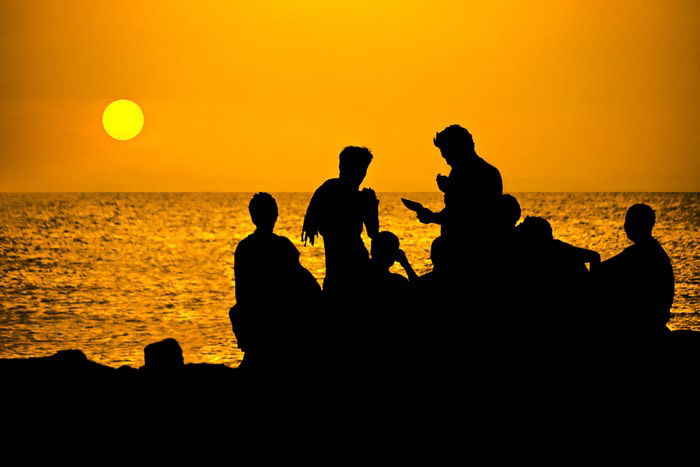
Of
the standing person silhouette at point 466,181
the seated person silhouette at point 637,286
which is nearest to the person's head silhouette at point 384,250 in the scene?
the standing person silhouette at point 466,181

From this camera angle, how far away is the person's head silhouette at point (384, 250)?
30.0ft

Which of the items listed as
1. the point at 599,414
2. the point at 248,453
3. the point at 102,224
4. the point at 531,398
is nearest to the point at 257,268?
the point at 248,453

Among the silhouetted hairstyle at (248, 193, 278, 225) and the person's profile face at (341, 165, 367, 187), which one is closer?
the silhouetted hairstyle at (248, 193, 278, 225)

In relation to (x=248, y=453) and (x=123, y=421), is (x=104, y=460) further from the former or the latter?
(x=248, y=453)

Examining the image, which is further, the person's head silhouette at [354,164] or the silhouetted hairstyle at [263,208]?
the person's head silhouette at [354,164]

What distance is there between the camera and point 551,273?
29.4 feet

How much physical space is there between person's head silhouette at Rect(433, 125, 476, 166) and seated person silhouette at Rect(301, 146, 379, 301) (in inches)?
31.4

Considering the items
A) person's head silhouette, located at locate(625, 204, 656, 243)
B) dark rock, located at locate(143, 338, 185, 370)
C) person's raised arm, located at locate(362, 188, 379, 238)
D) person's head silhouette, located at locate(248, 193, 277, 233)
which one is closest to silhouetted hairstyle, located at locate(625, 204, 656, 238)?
person's head silhouette, located at locate(625, 204, 656, 243)

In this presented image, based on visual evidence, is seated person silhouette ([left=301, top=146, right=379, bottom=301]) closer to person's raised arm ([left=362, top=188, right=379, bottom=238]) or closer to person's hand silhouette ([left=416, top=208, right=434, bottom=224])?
person's raised arm ([left=362, top=188, right=379, bottom=238])

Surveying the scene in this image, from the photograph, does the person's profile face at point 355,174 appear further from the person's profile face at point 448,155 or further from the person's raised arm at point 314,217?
the person's profile face at point 448,155

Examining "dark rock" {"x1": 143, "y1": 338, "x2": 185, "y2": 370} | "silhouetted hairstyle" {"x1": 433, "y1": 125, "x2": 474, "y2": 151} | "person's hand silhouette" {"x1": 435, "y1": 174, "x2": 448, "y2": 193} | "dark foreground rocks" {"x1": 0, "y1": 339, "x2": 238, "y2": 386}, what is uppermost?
"silhouetted hairstyle" {"x1": 433, "y1": 125, "x2": 474, "y2": 151}

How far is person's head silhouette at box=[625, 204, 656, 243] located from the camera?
8.98 metres

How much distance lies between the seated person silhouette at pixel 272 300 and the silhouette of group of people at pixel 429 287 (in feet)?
0.03

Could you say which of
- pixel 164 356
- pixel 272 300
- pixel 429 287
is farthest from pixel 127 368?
pixel 429 287
